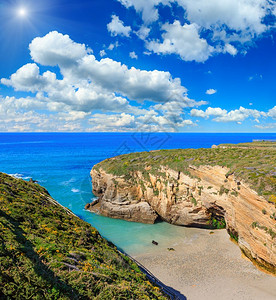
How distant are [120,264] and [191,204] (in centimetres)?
2013

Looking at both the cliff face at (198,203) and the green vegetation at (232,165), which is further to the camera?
the green vegetation at (232,165)

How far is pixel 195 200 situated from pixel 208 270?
35.3ft

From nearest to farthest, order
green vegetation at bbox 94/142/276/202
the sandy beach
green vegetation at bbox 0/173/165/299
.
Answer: green vegetation at bbox 0/173/165/299 < the sandy beach < green vegetation at bbox 94/142/276/202

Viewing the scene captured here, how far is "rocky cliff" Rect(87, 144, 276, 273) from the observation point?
19594 millimetres

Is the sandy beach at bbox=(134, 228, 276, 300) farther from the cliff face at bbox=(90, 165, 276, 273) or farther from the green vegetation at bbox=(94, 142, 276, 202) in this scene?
the green vegetation at bbox=(94, 142, 276, 202)

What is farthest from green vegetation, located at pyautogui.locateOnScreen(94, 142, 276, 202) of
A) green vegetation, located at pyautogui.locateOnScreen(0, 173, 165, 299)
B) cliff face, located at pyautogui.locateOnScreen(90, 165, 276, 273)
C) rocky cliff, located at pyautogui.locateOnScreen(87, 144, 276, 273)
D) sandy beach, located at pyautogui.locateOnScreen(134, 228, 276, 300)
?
green vegetation, located at pyautogui.locateOnScreen(0, 173, 165, 299)

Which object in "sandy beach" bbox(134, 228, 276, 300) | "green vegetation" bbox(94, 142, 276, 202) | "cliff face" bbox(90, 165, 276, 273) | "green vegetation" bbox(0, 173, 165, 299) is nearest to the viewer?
"green vegetation" bbox(0, 173, 165, 299)

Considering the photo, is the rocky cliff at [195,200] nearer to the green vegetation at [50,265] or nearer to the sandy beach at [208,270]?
the sandy beach at [208,270]

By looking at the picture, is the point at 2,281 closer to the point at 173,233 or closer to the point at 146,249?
the point at 146,249

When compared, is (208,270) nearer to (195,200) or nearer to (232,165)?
(195,200)

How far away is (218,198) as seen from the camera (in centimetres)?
2673

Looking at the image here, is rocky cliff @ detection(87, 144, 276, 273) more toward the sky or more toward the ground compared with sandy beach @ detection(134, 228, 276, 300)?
more toward the sky

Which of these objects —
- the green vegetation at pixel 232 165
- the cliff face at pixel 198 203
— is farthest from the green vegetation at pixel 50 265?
the green vegetation at pixel 232 165

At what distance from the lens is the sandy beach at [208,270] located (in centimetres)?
1772
